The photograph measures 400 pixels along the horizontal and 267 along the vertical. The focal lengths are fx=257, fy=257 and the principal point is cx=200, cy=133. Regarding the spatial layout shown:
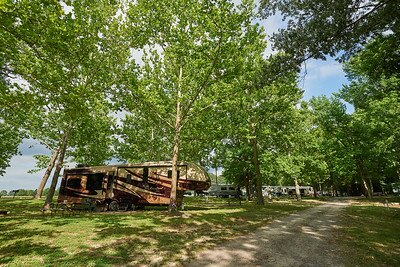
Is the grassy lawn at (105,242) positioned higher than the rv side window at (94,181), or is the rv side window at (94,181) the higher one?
the rv side window at (94,181)

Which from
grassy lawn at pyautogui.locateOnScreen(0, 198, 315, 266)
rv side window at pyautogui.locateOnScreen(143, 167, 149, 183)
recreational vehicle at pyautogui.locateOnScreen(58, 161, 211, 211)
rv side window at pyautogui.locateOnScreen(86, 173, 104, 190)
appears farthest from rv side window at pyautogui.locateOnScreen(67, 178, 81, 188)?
grassy lawn at pyautogui.locateOnScreen(0, 198, 315, 266)

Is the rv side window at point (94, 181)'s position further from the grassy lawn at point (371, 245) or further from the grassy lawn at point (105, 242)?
the grassy lawn at point (371, 245)

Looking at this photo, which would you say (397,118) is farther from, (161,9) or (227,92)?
(161,9)

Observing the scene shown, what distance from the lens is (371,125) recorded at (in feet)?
107

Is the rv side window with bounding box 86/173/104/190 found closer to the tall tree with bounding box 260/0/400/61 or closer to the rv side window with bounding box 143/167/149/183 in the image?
the rv side window with bounding box 143/167/149/183

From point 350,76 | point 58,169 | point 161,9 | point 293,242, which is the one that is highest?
point 350,76

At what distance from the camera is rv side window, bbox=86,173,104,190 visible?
21062 mm

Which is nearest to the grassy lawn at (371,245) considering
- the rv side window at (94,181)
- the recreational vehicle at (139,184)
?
the recreational vehicle at (139,184)

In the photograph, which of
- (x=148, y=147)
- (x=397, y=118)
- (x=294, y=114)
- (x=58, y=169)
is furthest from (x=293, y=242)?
(x=397, y=118)

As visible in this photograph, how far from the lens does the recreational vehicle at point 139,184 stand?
2047 cm

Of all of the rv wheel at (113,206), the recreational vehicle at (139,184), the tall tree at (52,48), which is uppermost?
the tall tree at (52,48)

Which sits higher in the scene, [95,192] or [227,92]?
[227,92]

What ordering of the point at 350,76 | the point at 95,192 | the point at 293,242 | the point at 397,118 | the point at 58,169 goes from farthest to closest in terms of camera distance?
the point at 350,76 → the point at 397,118 → the point at 95,192 → the point at 58,169 → the point at 293,242

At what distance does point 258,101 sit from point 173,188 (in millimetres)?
13964
